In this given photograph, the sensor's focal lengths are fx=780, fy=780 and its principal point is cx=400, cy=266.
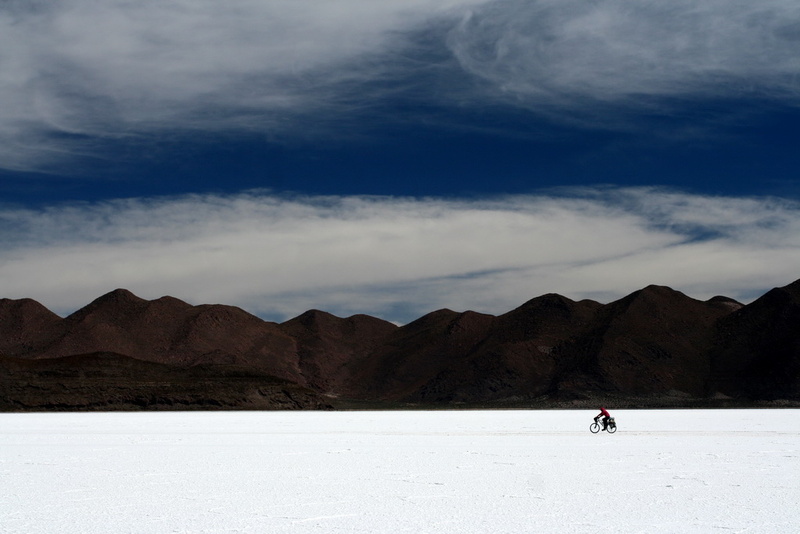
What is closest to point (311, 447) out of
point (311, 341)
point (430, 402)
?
point (430, 402)

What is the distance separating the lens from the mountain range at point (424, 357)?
88.8 meters

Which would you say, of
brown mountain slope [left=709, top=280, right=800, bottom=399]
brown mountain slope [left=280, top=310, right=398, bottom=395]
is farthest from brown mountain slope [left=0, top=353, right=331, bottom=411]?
brown mountain slope [left=280, top=310, right=398, bottom=395]

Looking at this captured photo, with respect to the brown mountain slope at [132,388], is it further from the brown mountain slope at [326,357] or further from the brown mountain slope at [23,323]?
the brown mountain slope at [23,323]

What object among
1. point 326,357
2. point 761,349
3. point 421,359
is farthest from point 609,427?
point 326,357

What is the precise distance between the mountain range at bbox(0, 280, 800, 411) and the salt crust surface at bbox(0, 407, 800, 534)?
66.8 metres

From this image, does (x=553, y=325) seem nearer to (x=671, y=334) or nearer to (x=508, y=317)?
(x=508, y=317)

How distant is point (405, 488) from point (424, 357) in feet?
491

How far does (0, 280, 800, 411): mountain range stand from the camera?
88.8 meters

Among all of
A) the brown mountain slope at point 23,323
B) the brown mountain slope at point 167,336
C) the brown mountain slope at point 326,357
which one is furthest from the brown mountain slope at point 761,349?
the brown mountain slope at point 23,323

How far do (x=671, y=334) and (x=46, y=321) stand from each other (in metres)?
138

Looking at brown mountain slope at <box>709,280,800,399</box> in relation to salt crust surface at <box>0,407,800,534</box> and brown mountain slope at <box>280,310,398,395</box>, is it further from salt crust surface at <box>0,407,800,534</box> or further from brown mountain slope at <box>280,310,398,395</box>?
salt crust surface at <box>0,407,800,534</box>

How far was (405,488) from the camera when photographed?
14.0 metres

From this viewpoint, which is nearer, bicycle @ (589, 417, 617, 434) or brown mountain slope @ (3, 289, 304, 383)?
bicycle @ (589, 417, 617, 434)

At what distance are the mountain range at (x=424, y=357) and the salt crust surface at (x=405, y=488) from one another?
66792mm
